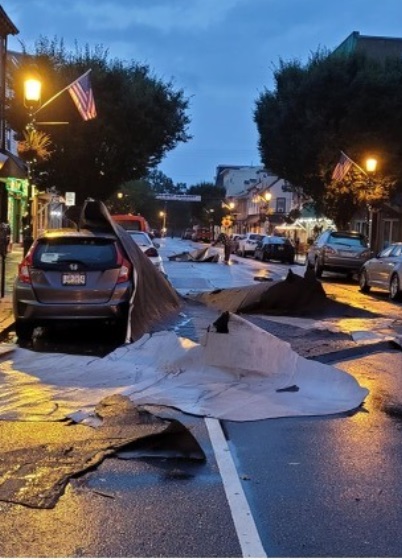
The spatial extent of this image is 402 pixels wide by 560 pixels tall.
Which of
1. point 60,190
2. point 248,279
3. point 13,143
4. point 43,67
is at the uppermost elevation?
point 43,67

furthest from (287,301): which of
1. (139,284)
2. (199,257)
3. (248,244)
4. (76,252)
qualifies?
(248,244)

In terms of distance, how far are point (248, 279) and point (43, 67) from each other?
15.9m

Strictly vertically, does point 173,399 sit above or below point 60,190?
below

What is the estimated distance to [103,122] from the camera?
34.8 metres

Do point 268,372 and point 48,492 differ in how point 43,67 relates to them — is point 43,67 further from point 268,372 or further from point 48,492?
point 48,492

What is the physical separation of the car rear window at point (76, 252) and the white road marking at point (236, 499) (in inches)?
173

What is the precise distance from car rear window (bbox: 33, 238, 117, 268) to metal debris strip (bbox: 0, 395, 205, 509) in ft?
12.8

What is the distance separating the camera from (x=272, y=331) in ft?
37.1

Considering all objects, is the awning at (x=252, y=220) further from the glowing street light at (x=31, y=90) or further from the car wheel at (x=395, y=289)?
the glowing street light at (x=31, y=90)

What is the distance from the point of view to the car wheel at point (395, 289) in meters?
18.0

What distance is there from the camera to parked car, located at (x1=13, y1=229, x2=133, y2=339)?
31.9 ft

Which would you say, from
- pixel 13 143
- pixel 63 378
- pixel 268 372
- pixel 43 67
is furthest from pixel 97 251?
pixel 13 143

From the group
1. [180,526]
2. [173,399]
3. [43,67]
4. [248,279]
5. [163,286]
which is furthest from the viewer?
[43,67]

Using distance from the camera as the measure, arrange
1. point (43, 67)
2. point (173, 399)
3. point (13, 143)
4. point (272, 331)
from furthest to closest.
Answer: point (13, 143)
point (43, 67)
point (272, 331)
point (173, 399)
